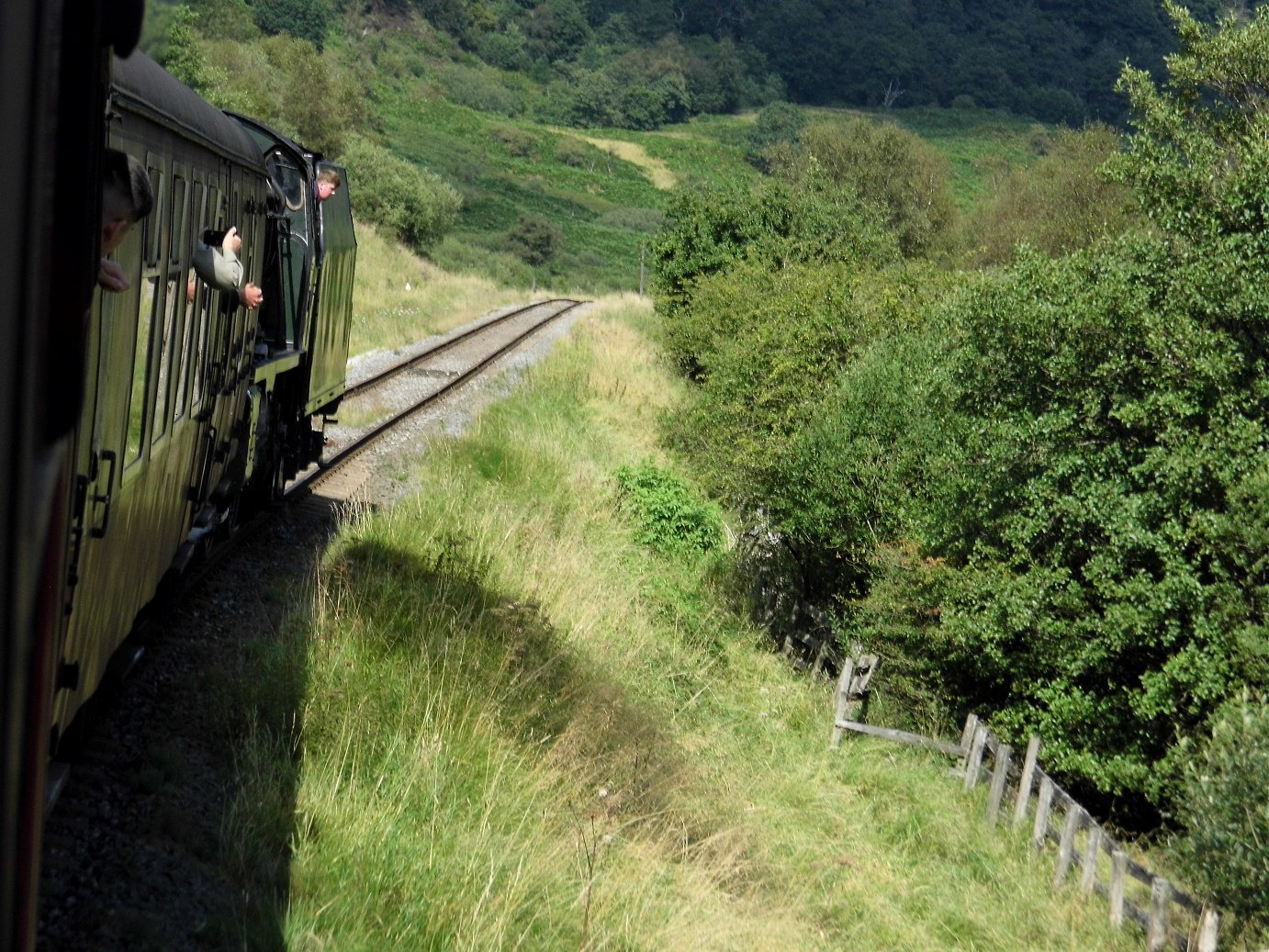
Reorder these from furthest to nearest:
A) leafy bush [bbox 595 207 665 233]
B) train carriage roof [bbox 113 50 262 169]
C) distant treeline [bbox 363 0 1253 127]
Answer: distant treeline [bbox 363 0 1253 127], leafy bush [bbox 595 207 665 233], train carriage roof [bbox 113 50 262 169]

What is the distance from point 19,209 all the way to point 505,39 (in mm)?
177653

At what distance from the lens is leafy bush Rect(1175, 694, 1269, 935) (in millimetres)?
9734

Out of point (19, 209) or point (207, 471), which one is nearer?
point (19, 209)

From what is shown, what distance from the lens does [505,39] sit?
553 feet

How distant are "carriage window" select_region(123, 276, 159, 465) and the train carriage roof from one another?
664 mm

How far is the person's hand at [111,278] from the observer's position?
3.13 metres

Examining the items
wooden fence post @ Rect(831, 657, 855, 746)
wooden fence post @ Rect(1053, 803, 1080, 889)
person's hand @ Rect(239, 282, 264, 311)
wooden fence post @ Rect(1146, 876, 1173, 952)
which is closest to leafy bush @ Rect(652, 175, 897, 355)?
wooden fence post @ Rect(831, 657, 855, 746)

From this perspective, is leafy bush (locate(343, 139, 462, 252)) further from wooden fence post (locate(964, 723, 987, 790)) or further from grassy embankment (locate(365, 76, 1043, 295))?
wooden fence post (locate(964, 723, 987, 790))

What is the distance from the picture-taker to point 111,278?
3.18 m

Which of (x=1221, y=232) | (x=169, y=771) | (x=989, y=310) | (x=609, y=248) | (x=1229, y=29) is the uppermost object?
(x=1229, y=29)

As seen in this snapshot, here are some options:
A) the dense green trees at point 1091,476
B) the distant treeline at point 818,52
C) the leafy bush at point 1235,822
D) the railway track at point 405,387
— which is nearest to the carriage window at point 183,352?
the railway track at point 405,387

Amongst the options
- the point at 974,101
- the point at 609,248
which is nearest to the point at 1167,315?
the point at 609,248

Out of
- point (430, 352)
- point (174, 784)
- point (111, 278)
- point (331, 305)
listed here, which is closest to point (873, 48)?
point (430, 352)

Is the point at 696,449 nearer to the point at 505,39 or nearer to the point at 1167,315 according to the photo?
the point at 1167,315
